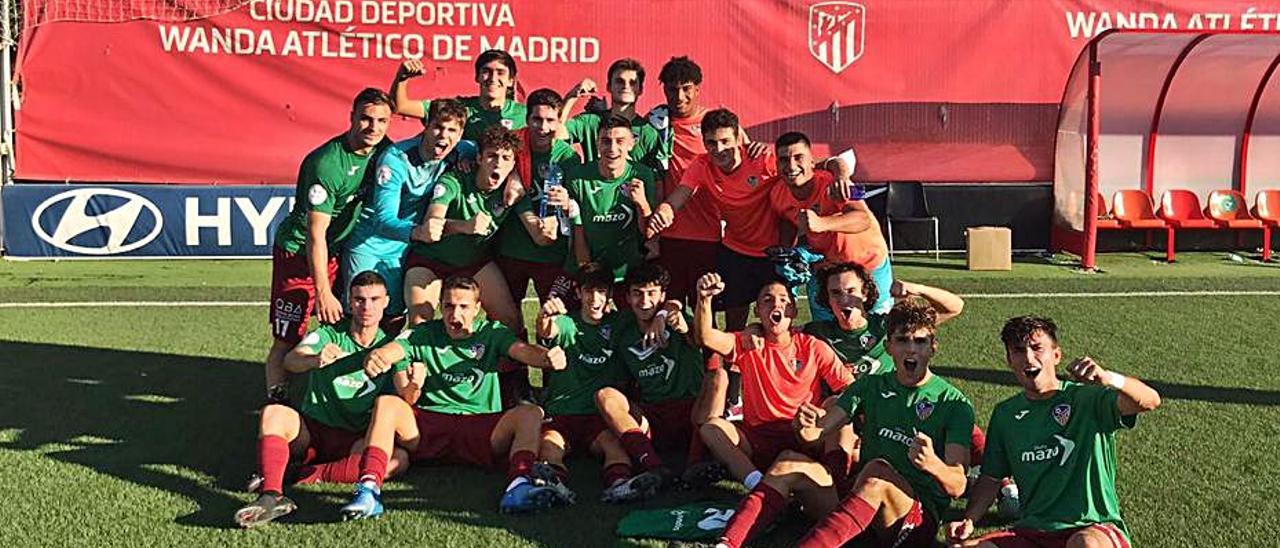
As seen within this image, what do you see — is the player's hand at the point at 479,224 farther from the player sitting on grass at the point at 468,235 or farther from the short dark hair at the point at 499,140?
the short dark hair at the point at 499,140

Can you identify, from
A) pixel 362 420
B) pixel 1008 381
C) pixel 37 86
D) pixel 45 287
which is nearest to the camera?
pixel 362 420

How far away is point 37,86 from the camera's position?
13469mm

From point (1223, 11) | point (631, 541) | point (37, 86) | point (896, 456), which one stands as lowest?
point (631, 541)

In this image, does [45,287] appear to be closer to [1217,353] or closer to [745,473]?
[745,473]

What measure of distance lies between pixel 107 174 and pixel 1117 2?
11.6 metres

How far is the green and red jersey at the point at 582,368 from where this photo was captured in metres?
5.78

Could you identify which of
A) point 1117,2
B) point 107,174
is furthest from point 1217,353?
point 107,174

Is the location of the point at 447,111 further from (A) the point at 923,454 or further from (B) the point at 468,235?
(A) the point at 923,454

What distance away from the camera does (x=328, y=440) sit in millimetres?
5578

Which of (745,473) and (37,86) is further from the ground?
(37,86)

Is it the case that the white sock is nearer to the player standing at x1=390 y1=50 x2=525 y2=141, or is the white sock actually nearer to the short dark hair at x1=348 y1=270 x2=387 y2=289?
the short dark hair at x1=348 y1=270 x2=387 y2=289

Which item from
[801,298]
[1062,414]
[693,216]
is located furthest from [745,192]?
[801,298]

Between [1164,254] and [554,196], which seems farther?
[1164,254]

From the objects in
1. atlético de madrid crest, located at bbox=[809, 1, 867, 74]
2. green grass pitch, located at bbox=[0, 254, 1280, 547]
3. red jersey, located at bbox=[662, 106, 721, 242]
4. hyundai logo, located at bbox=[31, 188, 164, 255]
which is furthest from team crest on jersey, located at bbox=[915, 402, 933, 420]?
hyundai logo, located at bbox=[31, 188, 164, 255]
